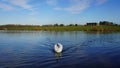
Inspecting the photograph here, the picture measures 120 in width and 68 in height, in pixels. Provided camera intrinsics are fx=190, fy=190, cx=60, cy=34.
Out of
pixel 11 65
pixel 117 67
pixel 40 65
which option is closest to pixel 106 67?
pixel 117 67

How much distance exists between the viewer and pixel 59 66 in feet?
55.2

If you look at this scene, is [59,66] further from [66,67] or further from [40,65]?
[40,65]

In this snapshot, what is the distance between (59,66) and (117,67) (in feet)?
16.5

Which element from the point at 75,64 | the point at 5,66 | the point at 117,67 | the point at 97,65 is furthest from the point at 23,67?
the point at 117,67

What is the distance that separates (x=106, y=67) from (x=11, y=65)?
8.33 m

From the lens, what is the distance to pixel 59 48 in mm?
24625

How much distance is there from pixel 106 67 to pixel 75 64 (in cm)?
284

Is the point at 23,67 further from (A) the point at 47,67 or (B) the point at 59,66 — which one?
(B) the point at 59,66

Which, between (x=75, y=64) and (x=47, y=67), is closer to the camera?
(x=47, y=67)

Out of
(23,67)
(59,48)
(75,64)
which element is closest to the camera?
(23,67)

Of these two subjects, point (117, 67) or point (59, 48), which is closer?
point (117, 67)

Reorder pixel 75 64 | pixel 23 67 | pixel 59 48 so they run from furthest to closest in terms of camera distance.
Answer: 1. pixel 59 48
2. pixel 75 64
3. pixel 23 67

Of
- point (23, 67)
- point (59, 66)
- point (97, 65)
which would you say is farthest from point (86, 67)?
point (23, 67)

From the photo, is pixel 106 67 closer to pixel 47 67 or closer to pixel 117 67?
pixel 117 67
